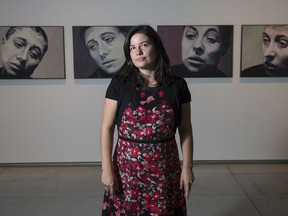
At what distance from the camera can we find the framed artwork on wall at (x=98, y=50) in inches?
141

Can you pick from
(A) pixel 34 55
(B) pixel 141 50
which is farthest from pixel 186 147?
(A) pixel 34 55

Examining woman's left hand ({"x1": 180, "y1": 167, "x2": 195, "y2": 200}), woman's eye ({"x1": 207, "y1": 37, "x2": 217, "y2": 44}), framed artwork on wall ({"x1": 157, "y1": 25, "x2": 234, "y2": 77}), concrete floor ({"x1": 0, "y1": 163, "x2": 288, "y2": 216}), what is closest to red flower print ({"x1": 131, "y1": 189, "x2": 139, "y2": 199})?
woman's left hand ({"x1": 180, "y1": 167, "x2": 195, "y2": 200})

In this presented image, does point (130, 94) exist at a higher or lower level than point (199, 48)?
lower

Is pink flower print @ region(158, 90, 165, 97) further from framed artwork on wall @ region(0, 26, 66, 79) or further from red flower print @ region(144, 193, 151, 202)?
framed artwork on wall @ region(0, 26, 66, 79)

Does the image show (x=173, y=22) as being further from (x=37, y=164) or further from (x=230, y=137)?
(x=37, y=164)

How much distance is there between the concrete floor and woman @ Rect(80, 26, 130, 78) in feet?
3.97

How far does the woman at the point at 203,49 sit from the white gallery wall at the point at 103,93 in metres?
0.09

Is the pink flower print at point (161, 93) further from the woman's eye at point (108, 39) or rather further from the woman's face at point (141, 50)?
the woman's eye at point (108, 39)

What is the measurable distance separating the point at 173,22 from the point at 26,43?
1706 mm

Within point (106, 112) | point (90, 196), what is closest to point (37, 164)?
point (90, 196)

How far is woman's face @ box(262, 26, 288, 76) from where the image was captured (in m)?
3.60

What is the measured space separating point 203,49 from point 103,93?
50.6 inches

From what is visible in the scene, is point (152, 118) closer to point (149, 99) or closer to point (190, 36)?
point (149, 99)

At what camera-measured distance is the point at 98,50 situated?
3611 mm
